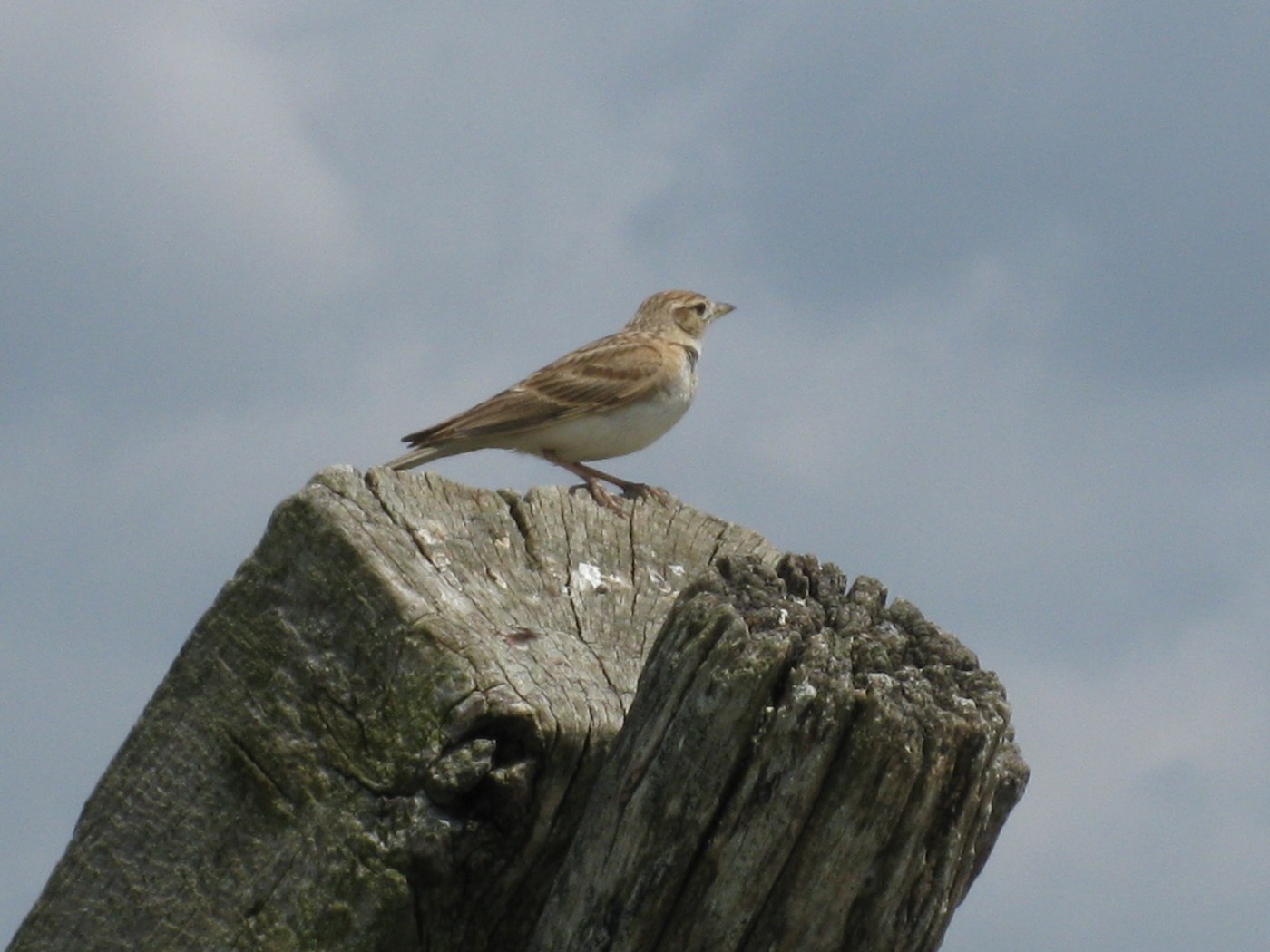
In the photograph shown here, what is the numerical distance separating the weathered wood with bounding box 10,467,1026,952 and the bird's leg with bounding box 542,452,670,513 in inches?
32.0

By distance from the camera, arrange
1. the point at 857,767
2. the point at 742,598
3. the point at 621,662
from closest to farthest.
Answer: the point at 857,767
the point at 742,598
the point at 621,662

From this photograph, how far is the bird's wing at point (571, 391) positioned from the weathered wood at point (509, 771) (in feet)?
17.5

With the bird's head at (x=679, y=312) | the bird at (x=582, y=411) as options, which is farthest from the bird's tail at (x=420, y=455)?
the bird's head at (x=679, y=312)

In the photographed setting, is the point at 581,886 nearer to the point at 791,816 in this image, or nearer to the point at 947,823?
the point at 791,816

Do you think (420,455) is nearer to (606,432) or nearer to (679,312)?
(606,432)

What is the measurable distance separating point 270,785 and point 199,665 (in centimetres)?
33

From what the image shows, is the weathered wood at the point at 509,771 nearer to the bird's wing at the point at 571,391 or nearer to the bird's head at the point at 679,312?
the bird's wing at the point at 571,391

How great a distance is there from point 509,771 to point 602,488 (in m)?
2.54

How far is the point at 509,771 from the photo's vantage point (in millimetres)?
3516

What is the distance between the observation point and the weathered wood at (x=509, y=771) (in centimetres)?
320

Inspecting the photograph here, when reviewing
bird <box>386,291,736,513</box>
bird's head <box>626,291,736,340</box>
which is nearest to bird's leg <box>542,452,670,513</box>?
bird <box>386,291,736,513</box>

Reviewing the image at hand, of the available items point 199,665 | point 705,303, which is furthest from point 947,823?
point 705,303

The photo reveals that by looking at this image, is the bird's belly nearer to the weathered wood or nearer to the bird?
the bird

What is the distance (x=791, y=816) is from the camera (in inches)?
124
